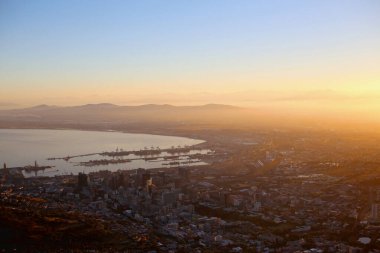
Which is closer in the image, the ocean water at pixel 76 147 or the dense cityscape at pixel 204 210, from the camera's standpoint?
the dense cityscape at pixel 204 210

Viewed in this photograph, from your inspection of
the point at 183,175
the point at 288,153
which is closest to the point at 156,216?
the point at 183,175

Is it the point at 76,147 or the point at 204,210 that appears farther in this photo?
the point at 76,147

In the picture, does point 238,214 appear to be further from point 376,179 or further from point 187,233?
point 376,179

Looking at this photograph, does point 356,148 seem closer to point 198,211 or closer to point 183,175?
point 183,175

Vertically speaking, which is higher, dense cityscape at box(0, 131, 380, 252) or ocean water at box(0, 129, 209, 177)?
ocean water at box(0, 129, 209, 177)

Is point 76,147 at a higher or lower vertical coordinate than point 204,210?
higher

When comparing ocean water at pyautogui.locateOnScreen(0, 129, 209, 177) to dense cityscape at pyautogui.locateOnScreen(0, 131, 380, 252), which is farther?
ocean water at pyautogui.locateOnScreen(0, 129, 209, 177)

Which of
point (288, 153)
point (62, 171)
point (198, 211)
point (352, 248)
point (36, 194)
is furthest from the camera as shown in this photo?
point (288, 153)

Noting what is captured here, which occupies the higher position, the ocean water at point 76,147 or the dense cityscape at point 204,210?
the ocean water at point 76,147

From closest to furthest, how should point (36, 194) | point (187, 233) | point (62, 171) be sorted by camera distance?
point (187, 233) → point (36, 194) → point (62, 171)

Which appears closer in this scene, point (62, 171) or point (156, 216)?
point (156, 216)
